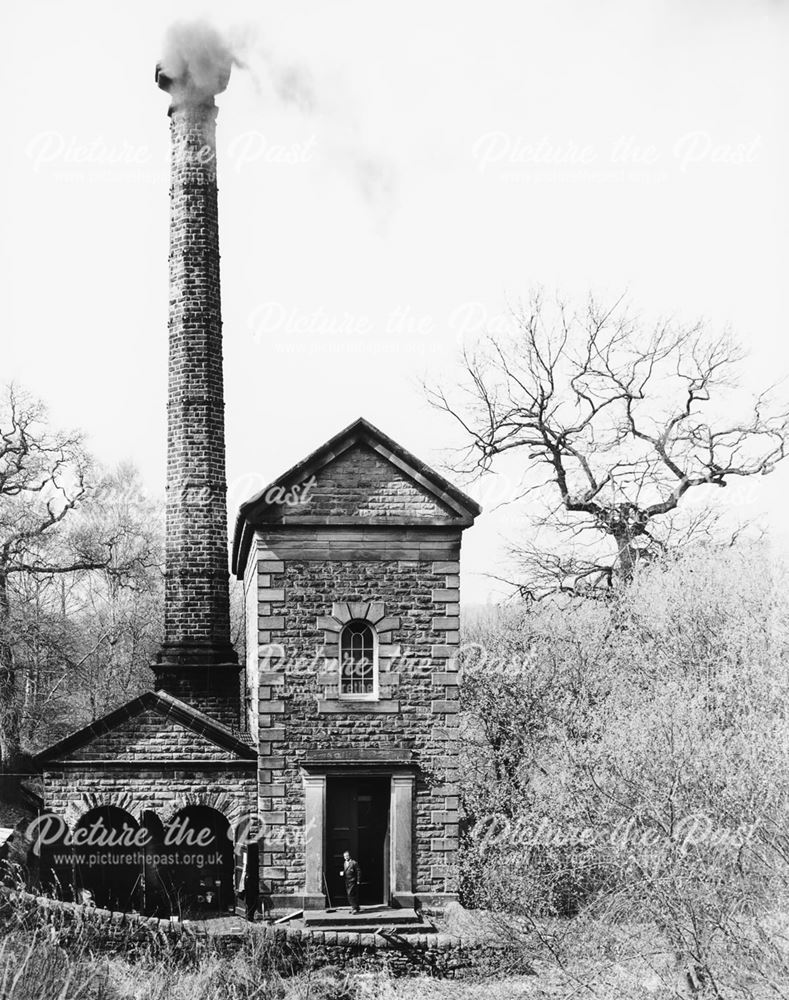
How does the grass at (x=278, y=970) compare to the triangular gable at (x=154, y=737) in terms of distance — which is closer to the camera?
the grass at (x=278, y=970)

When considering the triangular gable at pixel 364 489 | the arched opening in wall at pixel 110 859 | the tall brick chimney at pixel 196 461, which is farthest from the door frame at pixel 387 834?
the tall brick chimney at pixel 196 461

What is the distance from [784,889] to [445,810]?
7901 millimetres

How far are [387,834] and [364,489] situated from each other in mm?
6057

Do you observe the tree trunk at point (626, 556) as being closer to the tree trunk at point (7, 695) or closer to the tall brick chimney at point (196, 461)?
the tall brick chimney at point (196, 461)

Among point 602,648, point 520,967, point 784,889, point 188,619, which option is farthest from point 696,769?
point 188,619

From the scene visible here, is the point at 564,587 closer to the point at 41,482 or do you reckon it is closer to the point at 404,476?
the point at 404,476

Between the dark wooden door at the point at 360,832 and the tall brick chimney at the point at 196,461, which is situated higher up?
the tall brick chimney at the point at 196,461

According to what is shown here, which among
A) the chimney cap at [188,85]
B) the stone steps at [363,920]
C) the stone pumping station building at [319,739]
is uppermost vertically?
the chimney cap at [188,85]

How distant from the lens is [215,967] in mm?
15883

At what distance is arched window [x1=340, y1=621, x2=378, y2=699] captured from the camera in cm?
2114

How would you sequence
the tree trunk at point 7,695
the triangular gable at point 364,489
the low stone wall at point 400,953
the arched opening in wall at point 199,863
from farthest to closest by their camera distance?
1. the tree trunk at point 7,695
2. the arched opening in wall at point 199,863
3. the triangular gable at point 364,489
4. the low stone wall at point 400,953

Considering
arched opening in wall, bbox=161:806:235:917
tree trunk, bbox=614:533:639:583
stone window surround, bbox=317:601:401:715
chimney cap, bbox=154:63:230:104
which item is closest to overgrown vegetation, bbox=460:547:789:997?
tree trunk, bbox=614:533:639:583

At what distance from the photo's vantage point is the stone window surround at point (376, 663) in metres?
20.9

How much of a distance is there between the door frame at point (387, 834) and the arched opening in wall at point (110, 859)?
10.5ft
